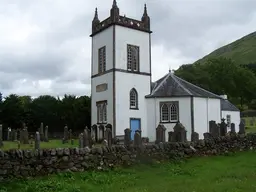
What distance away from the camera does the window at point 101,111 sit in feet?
111

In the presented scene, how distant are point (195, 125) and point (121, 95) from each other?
7.63m

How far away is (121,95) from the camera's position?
32.9m

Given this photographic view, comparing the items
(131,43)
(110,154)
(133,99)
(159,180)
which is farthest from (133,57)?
(159,180)

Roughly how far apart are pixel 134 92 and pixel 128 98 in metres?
1.10

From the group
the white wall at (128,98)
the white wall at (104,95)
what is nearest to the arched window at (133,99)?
the white wall at (128,98)

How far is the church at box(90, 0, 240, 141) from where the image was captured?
32.9m

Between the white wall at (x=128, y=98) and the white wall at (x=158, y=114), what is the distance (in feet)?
1.64

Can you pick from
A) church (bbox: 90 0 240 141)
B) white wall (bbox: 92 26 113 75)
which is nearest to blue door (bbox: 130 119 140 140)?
church (bbox: 90 0 240 141)

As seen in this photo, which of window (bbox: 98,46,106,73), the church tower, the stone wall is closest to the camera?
the stone wall

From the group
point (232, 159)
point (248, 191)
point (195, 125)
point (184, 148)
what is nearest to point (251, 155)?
point (232, 159)

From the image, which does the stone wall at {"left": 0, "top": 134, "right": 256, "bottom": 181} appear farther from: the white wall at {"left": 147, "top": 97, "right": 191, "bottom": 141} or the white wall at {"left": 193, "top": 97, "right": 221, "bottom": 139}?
the white wall at {"left": 193, "top": 97, "right": 221, "bottom": 139}

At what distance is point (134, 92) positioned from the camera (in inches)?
1339

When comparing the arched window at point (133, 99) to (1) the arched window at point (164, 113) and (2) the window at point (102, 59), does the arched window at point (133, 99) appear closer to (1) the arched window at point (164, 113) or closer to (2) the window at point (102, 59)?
(1) the arched window at point (164, 113)

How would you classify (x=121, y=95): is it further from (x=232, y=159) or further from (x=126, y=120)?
(x=232, y=159)
